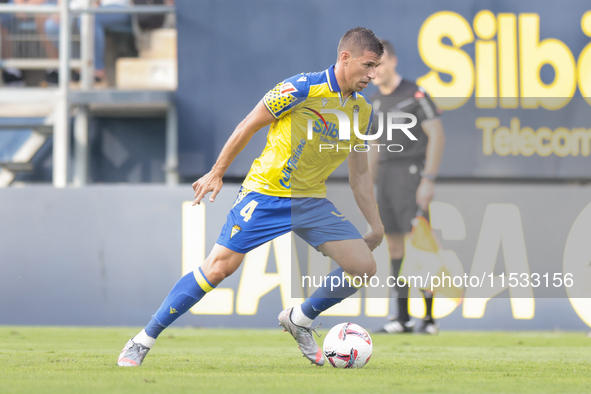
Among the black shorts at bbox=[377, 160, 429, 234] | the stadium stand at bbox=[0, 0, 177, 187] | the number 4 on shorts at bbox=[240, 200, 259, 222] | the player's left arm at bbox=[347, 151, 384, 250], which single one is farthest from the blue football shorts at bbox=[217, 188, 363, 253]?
the stadium stand at bbox=[0, 0, 177, 187]

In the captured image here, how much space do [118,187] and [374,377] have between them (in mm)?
4776

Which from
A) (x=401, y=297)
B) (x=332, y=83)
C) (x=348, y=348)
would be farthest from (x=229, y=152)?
(x=401, y=297)

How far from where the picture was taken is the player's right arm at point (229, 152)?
400 cm

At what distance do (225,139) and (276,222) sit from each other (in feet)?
14.9

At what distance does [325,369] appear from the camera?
4.21 meters

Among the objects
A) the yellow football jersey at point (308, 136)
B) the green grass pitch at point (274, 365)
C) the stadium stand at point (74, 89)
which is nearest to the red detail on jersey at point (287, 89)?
the yellow football jersey at point (308, 136)

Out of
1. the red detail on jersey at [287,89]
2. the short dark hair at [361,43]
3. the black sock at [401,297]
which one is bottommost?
the black sock at [401,297]

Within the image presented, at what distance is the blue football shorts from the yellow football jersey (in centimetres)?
6

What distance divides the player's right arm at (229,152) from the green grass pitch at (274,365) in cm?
100

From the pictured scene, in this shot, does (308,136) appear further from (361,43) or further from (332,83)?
(361,43)

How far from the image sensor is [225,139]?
863 cm

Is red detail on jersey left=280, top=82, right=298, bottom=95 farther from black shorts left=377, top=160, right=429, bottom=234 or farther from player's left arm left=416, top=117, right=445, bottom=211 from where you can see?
player's left arm left=416, top=117, right=445, bottom=211

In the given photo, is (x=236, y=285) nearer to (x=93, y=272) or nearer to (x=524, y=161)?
(x=93, y=272)

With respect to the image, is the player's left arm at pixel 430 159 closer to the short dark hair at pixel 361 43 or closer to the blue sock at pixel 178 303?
the short dark hair at pixel 361 43
